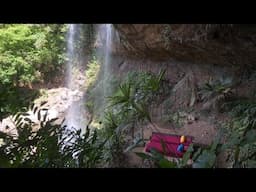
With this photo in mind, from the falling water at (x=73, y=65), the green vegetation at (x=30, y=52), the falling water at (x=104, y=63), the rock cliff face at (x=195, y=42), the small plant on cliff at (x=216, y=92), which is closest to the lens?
the rock cliff face at (x=195, y=42)

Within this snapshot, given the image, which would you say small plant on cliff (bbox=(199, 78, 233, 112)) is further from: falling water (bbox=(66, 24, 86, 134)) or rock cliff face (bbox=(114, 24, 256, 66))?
falling water (bbox=(66, 24, 86, 134))

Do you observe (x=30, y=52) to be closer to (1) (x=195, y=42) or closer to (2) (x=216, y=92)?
(1) (x=195, y=42)

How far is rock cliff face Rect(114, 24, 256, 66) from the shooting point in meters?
5.97

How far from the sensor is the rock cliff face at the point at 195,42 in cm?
597

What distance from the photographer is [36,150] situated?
6.01ft

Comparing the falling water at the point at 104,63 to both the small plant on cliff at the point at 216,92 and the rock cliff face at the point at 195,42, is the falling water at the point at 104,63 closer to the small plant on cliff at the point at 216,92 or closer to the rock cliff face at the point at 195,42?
the rock cliff face at the point at 195,42

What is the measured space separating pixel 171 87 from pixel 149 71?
3.35 ft

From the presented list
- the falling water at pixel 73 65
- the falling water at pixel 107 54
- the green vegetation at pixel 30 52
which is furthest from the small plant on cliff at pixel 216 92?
the green vegetation at pixel 30 52

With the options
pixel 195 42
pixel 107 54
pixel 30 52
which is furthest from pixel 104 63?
pixel 195 42

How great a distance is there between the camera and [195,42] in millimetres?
6621
